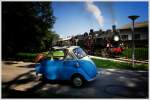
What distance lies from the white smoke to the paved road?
4.32 ft

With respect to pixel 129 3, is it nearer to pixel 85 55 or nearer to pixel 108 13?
pixel 108 13

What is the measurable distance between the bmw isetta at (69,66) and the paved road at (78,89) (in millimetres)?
171

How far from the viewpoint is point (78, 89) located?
21.1ft

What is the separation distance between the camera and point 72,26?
6.86m

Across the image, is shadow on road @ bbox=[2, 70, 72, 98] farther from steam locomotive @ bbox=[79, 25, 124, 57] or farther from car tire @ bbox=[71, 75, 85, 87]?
steam locomotive @ bbox=[79, 25, 124, 57]

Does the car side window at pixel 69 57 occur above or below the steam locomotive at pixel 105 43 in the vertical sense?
below

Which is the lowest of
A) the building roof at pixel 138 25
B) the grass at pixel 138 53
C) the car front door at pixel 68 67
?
the car front door at pixel 68 67

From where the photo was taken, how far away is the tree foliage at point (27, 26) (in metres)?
6.74

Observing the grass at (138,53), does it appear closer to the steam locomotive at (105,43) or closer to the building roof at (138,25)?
the steam locomotive at (105,43)

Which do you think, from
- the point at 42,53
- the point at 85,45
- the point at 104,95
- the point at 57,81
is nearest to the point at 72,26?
the point at 85,45

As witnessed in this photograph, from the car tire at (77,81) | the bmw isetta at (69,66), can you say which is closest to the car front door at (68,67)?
the bmw isetta at (69,66)

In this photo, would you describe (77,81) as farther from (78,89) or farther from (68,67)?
(68,67)

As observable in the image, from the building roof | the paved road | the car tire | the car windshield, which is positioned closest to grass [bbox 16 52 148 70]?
the paved road

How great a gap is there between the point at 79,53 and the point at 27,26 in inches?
63.8
